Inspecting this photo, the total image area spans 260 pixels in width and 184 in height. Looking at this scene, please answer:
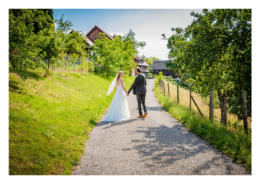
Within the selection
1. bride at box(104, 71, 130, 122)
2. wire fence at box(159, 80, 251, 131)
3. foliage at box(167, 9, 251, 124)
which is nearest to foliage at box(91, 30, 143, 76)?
wire fence at box(159, 80, 251, 131)

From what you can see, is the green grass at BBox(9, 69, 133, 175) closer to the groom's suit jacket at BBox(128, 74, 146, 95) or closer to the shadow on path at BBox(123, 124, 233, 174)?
the shadow on path at BBox(123, 124, 233, 174)

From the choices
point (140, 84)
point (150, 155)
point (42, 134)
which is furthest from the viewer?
point (140, 84)

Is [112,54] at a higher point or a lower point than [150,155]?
higher

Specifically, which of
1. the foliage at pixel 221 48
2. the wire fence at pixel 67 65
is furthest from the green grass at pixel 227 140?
the wire fence at pixel 67 65

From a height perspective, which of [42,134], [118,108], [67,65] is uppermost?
[67,65]

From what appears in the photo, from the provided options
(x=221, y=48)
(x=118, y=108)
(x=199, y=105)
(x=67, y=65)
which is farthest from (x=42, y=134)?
(x=67, y=65)

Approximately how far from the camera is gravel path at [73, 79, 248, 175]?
Result: 2876mm

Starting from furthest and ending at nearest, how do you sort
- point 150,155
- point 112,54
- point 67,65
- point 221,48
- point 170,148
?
point 112,54 → point 67,65 → point 221,48 → point 170,148 → point 150,155

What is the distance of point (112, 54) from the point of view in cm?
2158

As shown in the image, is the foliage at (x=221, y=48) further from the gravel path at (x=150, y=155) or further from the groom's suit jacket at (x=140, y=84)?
the gravel path at (x=150, y=155)

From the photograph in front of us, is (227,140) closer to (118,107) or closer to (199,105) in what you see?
(118,107)

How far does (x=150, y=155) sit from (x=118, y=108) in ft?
11.0

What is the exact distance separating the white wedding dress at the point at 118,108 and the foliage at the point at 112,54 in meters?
14.6
